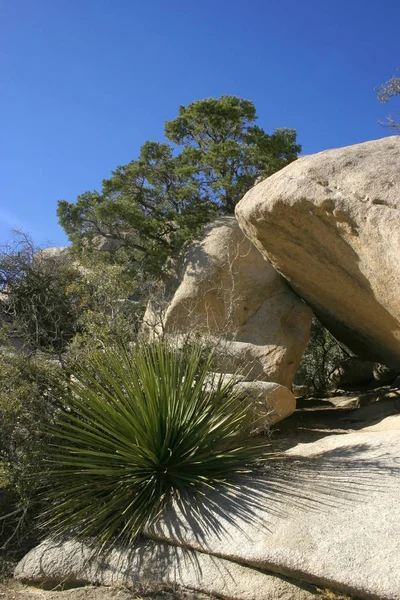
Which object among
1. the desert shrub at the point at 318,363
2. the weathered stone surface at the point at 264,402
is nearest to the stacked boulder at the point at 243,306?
the weathered stone surface at the point at 264,402

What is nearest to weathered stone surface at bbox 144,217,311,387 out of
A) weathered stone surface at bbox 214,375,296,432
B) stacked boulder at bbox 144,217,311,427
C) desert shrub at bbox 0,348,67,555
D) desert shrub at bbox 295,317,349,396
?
stacked boulder at bbox 144,217,311,427

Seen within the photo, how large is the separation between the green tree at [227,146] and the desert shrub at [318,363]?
3811 mm

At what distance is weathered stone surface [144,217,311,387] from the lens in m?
9.16

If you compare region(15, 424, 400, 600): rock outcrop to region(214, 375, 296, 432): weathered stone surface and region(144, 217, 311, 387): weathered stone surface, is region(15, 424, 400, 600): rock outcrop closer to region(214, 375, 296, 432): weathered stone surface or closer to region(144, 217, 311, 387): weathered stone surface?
region(214, 375, 296, 432): weathered stone surface

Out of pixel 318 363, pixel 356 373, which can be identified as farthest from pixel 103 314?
pixel 356 373

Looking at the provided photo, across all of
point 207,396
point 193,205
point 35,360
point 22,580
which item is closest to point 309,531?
point 207,396

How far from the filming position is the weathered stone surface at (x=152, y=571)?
4.38m

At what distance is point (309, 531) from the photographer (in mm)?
4547

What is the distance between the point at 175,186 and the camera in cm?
1288

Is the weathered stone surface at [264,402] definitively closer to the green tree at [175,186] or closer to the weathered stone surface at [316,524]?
the weathered stone surface at [316,524]

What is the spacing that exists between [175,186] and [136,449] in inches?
330

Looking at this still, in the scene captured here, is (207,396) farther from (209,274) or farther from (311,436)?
(209,274)

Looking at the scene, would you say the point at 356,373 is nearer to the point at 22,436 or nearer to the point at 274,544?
the point at 22,436

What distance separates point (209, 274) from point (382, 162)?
3454 mm
